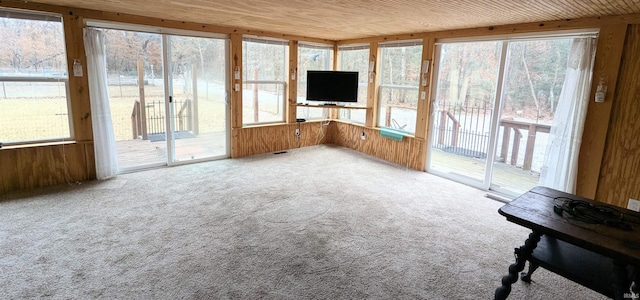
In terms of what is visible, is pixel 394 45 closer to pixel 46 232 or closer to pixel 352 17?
pixel 352 17

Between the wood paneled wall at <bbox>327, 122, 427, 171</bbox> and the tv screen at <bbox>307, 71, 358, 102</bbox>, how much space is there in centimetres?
75

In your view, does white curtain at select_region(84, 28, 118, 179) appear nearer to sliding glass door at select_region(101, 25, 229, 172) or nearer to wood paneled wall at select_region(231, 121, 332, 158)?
sliding glass door at select_region(101, 25, 229, 172)

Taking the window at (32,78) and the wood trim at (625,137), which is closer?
the wood trim at (625,137)

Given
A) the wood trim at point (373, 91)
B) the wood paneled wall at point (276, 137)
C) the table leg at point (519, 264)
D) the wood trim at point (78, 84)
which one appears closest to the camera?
the table leg at point (519, 264)

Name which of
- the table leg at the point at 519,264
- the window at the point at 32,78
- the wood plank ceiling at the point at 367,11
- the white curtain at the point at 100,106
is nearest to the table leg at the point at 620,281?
the table leg at the point at 519,264

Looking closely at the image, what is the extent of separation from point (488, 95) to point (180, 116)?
4.23 metres

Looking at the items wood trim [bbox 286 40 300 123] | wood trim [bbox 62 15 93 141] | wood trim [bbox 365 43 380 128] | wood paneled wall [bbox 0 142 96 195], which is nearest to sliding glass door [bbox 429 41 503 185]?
wood trim [bbox 365 43 380 128]

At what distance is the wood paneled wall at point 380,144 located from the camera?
5.24 m

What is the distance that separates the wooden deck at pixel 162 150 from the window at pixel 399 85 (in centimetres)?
273

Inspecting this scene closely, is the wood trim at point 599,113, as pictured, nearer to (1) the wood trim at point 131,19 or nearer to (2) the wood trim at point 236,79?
(1) the wood trim at point 131,19

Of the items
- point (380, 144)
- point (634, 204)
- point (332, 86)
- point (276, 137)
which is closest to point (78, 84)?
point (276, 137)

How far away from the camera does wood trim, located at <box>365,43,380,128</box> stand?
577 centimetres

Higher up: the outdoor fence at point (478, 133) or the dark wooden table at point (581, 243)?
the outdoor fence at point (478, 133)

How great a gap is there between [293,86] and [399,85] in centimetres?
184
